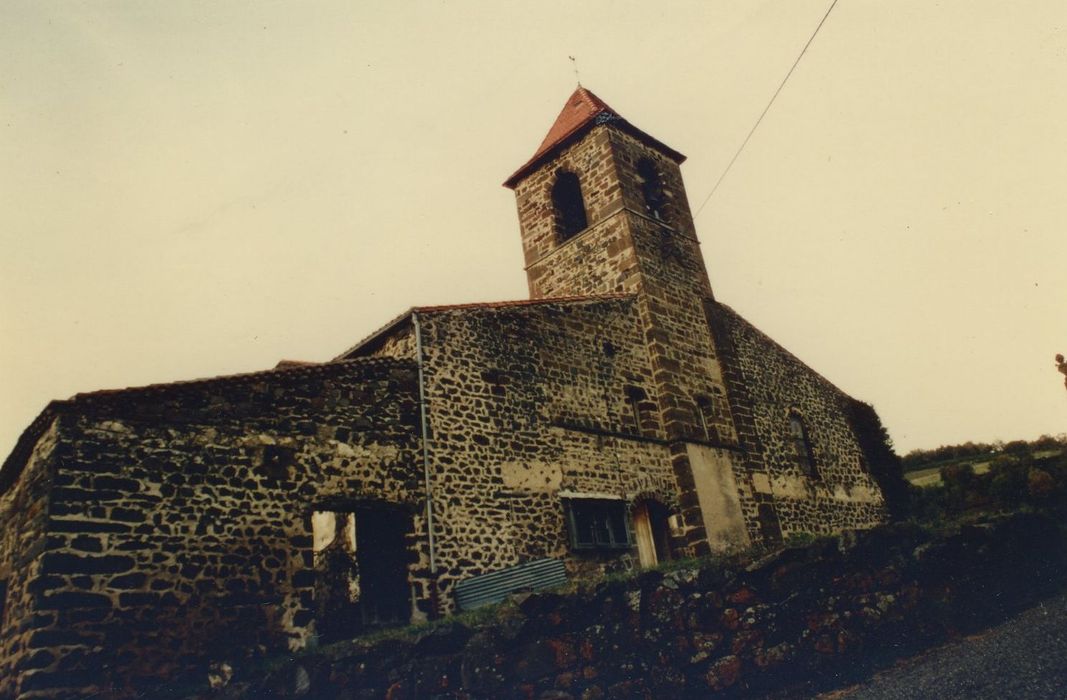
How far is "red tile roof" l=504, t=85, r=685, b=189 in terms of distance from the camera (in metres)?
17.2

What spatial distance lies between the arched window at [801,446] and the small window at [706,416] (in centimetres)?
310

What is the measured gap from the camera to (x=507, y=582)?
34.0ft

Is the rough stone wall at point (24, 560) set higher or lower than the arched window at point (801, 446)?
lower

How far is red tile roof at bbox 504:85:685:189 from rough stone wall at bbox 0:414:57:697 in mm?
12813

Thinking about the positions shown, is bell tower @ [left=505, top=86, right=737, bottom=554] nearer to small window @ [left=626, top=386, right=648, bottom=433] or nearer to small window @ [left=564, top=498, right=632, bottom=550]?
small window @ [left=626, top=386, right=648, bottom=433]

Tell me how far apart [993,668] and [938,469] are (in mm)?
23278

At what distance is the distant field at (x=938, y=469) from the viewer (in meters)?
22.7

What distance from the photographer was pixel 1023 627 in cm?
796

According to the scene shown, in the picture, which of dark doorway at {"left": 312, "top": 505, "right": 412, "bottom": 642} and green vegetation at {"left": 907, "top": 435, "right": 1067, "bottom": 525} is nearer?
dark doorway at {"left": 312, "top": 505, "right": 412, "bottom": 642}

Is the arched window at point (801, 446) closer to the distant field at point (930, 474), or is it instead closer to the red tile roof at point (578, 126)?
the red tile roof at point (578, 126)

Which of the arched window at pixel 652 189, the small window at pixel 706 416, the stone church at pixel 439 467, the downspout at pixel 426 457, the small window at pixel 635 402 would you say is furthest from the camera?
the arched window at pixel 652 189

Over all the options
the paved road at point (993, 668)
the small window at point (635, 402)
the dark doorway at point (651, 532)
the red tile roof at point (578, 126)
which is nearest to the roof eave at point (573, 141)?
the red tile roof at point (578, 126)

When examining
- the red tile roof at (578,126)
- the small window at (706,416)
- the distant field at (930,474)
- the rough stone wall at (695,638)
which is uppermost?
the red tile roof at (578,126)

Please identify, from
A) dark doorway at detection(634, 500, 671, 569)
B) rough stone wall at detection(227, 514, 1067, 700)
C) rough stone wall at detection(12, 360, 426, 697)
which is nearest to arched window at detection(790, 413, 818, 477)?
dark doorway at detection(634, 500, 671, 569)
